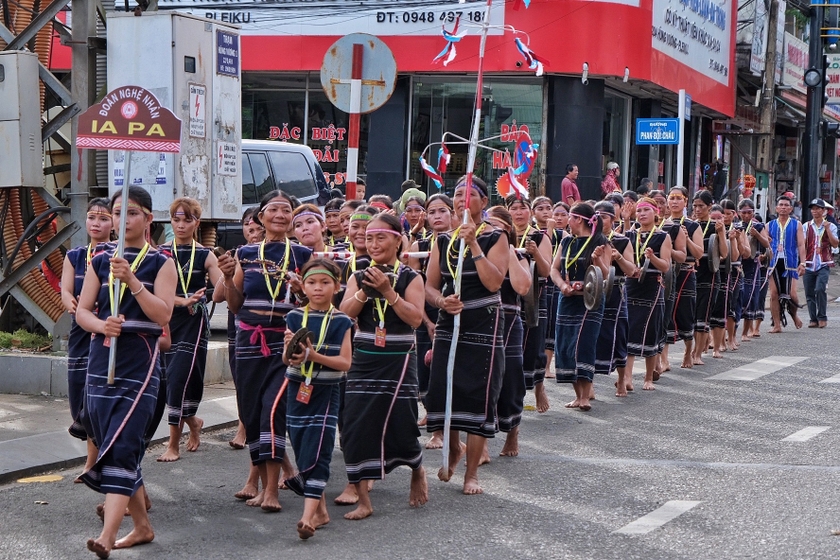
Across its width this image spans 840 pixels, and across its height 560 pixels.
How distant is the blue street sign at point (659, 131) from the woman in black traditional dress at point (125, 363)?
1375 centimetres

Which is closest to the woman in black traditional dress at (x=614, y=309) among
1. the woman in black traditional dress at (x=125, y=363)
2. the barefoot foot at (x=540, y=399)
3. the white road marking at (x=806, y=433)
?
the barefoot foot at (x=540, y=399)

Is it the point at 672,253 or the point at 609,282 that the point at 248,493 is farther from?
the point at 672,253

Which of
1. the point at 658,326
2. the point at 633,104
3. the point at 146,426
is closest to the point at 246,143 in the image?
the point at 658,326

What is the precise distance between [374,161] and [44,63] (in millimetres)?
12288

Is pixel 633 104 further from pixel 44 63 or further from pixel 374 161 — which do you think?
Result: pixel 44 63

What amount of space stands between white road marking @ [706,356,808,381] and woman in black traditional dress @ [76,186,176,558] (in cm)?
787

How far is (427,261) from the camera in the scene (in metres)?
8.84

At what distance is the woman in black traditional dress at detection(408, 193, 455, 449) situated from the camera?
323 inches

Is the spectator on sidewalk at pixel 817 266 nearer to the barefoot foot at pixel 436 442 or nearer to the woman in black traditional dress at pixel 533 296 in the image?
the woman in black traditional dress at pixel 533 296

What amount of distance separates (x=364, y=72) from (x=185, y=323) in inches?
146

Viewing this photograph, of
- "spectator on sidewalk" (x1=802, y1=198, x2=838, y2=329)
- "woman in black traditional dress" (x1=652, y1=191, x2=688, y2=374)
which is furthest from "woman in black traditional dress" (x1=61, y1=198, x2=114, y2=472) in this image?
"spectator on sidewalk" (x1=802, y1=198, x2=838, y2=329)

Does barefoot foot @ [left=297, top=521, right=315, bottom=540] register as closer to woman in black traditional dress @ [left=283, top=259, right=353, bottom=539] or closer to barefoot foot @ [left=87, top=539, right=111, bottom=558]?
woman in black traditional dress @ [left=283, top=259, right=353, bottom=539]

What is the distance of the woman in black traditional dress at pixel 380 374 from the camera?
6852mm

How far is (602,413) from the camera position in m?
10.6
